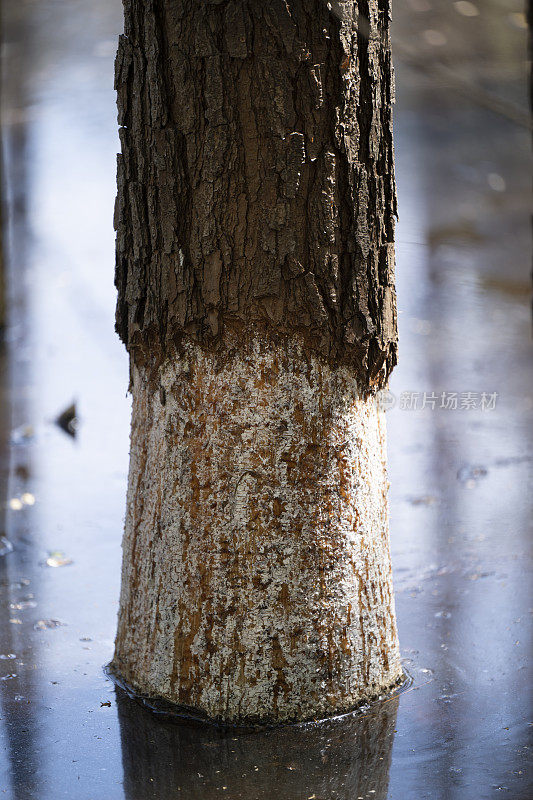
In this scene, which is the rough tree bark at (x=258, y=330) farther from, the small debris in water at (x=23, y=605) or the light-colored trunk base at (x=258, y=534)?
the small debris in water at (x=23, y=605)

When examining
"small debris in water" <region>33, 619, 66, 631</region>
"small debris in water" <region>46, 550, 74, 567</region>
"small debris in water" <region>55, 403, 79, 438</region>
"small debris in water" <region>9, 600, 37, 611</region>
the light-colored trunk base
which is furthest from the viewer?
"small debris in water" <region>55, 403, 79, 438</region>

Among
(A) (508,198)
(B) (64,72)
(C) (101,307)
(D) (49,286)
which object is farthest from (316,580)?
(B) (64,72)

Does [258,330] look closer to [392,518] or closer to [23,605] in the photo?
[23,605]

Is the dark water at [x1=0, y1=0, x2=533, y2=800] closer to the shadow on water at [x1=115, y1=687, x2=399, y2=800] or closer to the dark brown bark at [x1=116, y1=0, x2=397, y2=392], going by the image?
the shadow on water at [x1=115, y1=687, x2=399, y2=800]

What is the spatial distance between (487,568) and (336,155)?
6.99 ft

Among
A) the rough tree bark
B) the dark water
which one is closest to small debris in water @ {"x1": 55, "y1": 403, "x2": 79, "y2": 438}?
the dark water

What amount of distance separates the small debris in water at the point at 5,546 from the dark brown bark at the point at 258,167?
196 cm

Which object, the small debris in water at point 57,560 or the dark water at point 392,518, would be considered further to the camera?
the small debris in water at point 57,560

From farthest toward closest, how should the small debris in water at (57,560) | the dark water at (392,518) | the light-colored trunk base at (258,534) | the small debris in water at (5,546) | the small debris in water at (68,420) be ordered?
the small debris in water at (68,420) < the small debris in water at (5,546) < the small debris in water at (57,560) < the light-colored trunk base at (258,534) < the dark water at (392,518)

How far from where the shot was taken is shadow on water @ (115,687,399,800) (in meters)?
2.38

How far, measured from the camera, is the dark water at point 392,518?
2494mm

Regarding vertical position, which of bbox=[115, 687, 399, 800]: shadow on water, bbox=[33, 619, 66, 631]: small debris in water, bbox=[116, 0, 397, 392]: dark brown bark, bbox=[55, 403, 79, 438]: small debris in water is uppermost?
bbox=[116, 0, 397, 392]: dark brown bark

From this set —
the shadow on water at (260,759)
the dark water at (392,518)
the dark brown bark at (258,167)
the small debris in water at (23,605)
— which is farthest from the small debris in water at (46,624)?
the dark brown bark at (258,167)

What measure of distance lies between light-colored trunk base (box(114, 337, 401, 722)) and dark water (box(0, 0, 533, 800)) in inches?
6.5
